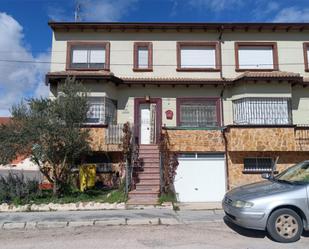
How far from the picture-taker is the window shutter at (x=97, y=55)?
18234 millimetres

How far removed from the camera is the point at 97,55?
1831 centimetres

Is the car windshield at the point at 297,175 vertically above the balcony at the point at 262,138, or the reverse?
the balcony at the point at 262,138

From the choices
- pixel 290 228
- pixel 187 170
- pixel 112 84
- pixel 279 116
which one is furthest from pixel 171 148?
pixel 290 228

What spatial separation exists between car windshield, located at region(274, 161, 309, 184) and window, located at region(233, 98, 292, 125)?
25.8 feet

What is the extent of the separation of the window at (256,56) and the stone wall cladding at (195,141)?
573 centimetres

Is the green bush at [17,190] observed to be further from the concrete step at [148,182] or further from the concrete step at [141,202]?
the concrete step at [148,182]

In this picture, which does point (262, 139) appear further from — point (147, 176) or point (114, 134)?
point (114, 134)

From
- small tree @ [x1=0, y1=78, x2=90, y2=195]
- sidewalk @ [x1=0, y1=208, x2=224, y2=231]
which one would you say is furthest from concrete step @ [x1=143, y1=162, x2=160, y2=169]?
sidewalk @ [x1=0, y1=208, x2=224, y2=231]

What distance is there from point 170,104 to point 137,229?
9872mm

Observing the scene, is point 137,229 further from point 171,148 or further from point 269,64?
point 269,64

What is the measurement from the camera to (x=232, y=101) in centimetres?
1756

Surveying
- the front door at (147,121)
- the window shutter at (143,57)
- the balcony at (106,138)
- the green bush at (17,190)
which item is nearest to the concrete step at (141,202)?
the balcony at (106,138)

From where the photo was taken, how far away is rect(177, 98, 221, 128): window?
17656 mm

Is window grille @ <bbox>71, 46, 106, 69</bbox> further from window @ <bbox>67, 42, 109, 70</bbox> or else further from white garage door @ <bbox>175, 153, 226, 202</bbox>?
white garage door @ <bbox>175, 153, 226, 202</bbox>
